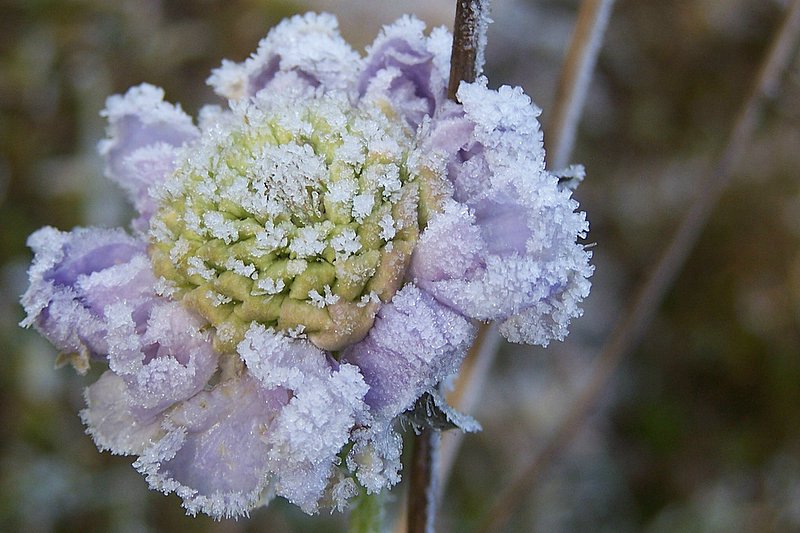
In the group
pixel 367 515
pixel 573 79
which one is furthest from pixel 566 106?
pixel 367 515

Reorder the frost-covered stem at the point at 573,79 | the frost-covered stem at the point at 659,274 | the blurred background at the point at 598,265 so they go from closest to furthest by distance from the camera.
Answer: the frost-covered stem at the point at 573,79 < the frost-covered stem at the point at 659,274 < the blurred background at the point at 598,265

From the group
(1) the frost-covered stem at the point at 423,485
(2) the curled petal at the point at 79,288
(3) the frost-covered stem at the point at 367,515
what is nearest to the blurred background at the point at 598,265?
(1) the frost-covered stem at the point at 423,485

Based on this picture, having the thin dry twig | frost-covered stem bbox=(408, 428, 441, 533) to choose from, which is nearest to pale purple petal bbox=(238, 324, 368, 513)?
frost-covered stem bbox=(408, 428, 441, 533)

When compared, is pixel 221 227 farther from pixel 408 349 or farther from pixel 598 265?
pixel 598 265

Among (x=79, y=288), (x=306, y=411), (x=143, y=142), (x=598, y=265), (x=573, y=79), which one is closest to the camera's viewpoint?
(x=306, y=411)

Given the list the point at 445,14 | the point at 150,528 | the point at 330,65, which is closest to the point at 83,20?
the point at 445,14

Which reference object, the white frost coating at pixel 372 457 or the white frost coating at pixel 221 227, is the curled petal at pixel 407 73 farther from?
the white frost coating at pixel 372 457
